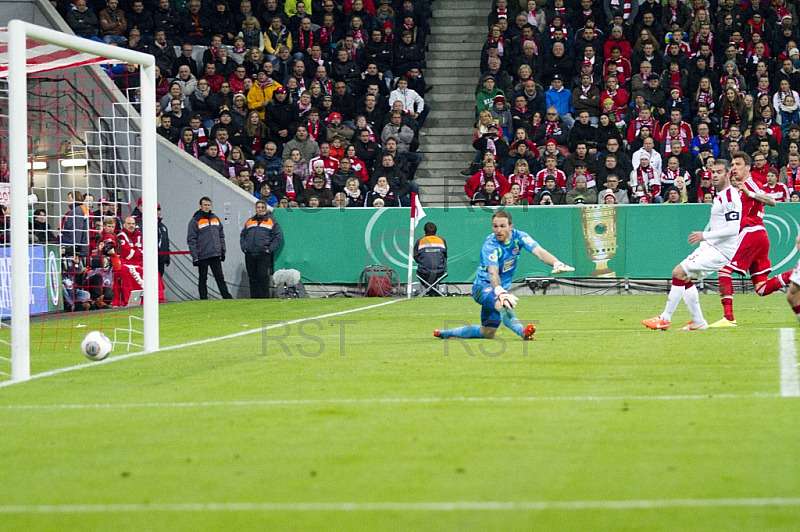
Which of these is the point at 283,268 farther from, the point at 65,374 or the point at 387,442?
the point at 387,442

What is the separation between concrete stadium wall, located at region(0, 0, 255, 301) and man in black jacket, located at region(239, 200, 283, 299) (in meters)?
0.65

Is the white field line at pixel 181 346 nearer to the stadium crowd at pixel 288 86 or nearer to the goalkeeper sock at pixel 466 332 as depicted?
the goalkeeper sock at pixel 466 332

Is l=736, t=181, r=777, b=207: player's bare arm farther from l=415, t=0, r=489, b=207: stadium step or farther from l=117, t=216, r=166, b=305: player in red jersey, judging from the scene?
l=415, t=0, r=489, b=207: stadium step

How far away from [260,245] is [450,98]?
24.0 ft

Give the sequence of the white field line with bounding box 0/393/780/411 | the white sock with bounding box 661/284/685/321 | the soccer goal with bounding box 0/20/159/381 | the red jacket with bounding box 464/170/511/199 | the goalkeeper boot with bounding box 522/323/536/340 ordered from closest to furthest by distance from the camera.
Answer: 1. the white field line with bounding box 0/393/780/411
2. the goalkeeper boot with bounding box 522/323/536/340
3. the soccer goal with bounding box 0/20/159/381
4. the white sock with bounding box 661/284/685/321
5. the red jacket with bounding box 464/170/511/199

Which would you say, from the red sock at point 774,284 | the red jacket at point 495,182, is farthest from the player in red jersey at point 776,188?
the red sock at point 774,284

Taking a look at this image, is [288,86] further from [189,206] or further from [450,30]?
[450,30]

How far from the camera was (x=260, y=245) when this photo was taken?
73.9 ft

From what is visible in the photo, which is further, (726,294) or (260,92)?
(260,92)

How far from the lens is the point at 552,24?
25.2 metres

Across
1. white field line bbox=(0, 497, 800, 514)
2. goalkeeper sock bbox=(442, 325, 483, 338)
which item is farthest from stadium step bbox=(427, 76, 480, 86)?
white field line bbox=(0, 497, 800, 514)

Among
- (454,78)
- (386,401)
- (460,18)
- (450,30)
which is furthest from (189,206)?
(386,401)

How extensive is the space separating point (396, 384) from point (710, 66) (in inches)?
743

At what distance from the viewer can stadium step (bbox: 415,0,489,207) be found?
25.4 meters
